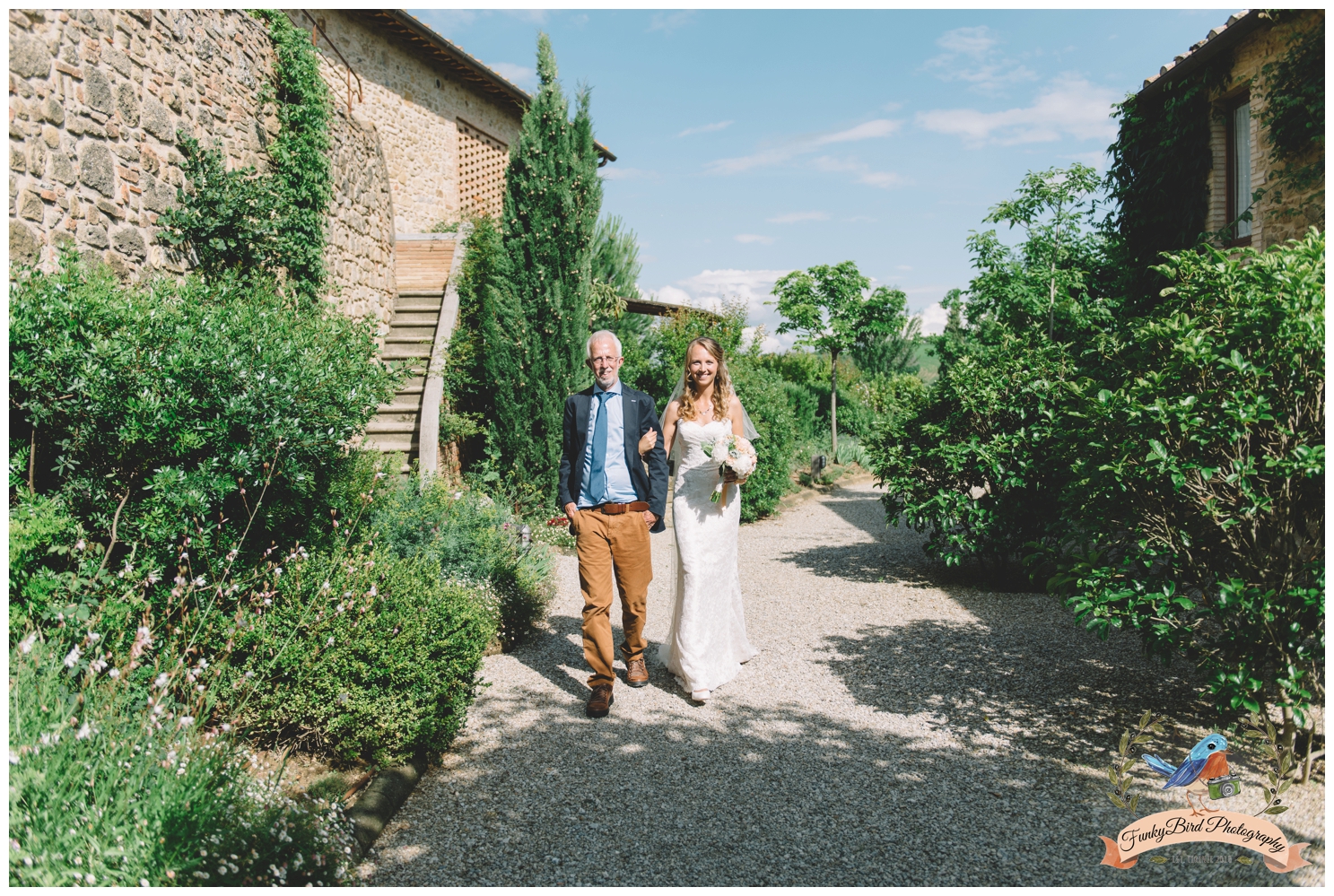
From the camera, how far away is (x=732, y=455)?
4586mm

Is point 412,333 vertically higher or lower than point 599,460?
higher

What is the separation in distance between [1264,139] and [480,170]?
13.0 m

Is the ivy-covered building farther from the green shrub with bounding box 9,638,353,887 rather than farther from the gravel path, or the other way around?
the green shrub with bounding box 9,638,353,887

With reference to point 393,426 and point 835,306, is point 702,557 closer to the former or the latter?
point 393,426

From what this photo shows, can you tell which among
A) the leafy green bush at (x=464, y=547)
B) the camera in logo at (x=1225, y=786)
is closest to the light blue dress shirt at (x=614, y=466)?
the leafy green bush at (x=464, y=547)

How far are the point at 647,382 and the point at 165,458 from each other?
387 inches

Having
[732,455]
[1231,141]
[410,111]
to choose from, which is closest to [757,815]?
[732,455]

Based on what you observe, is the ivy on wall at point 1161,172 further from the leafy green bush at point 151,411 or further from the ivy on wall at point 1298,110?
the leafy green bush at point 151,411

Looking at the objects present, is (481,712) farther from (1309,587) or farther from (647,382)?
(647,382)

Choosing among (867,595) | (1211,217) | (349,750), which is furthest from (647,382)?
(349,750)

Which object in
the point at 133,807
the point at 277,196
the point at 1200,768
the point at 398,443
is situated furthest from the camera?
the point at 398,443

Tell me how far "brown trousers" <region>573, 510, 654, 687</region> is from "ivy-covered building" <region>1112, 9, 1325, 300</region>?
18.6ft

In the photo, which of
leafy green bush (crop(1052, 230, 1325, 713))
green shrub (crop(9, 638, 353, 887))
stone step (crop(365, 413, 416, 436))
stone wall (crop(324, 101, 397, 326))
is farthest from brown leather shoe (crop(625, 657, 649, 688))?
stone wall (crop(324, 101, 397, 326))

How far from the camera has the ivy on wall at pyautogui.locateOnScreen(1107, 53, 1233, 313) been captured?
879cm
